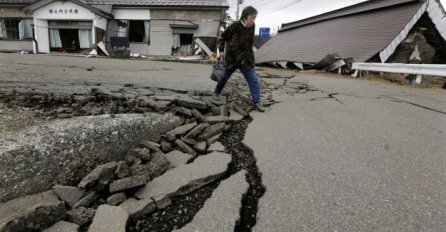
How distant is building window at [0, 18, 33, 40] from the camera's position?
1777 centimetres

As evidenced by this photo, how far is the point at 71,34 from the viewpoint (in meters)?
18.2

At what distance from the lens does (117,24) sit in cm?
1750

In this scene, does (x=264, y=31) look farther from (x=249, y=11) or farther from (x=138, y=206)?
(x=138, y=206)

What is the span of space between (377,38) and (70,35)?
18.3 metres

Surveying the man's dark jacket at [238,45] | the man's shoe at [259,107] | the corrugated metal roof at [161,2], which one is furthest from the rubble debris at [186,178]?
the corrugated metal roof at [161,2]

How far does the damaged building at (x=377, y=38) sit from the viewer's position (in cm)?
783

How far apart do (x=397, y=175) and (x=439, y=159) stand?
23.9 inches

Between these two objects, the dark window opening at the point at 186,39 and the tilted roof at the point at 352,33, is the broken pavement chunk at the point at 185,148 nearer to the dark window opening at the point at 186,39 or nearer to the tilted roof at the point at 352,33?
the tilted roof at the point at 352,33

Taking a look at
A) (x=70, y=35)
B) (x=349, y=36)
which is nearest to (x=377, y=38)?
(x=349, y=36)

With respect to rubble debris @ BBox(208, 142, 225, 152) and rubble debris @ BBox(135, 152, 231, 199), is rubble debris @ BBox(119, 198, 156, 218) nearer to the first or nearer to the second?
rubble debris @ BBox(135, 152, 231, 199)

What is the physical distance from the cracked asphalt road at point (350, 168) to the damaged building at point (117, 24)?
13735 millimetres

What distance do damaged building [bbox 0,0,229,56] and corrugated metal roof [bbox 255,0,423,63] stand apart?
5.52 metres

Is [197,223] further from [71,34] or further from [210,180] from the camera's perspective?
[71,34]

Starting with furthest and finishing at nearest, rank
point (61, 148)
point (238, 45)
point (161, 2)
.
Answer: point (161, 2), point (238, 45), point (61, 148)
